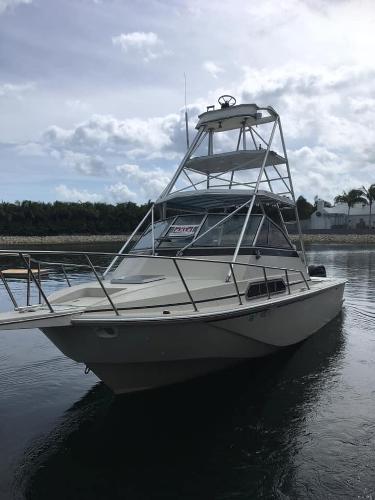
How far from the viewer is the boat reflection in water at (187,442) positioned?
4.77 metres

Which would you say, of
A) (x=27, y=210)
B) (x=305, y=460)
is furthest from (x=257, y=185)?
(x=27, y=210)

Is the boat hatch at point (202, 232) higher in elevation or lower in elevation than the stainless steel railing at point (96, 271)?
higher

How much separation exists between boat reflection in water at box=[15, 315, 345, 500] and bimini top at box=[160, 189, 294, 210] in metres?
3.19

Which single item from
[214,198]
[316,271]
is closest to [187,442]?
[214,198]

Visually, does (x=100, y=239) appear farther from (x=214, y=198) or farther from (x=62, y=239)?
(x=214, y=198)

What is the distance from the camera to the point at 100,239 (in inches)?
3238

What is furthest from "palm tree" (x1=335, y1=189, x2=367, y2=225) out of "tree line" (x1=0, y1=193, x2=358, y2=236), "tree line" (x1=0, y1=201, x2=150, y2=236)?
"tree line" (x1=0, y1=201, x2=150, y2=236)

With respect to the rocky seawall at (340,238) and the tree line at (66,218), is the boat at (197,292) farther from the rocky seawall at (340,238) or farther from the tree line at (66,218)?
the tree line at (66,218)

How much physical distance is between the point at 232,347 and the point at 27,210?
81.1 m

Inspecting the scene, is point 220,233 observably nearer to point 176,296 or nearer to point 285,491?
point 176,296

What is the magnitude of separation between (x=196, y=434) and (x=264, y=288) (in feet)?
9.49

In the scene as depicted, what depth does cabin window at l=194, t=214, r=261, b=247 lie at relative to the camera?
8469 mm

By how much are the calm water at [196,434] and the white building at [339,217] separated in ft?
277

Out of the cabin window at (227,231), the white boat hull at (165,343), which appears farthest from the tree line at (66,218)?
the white boat hull at (165,343)
